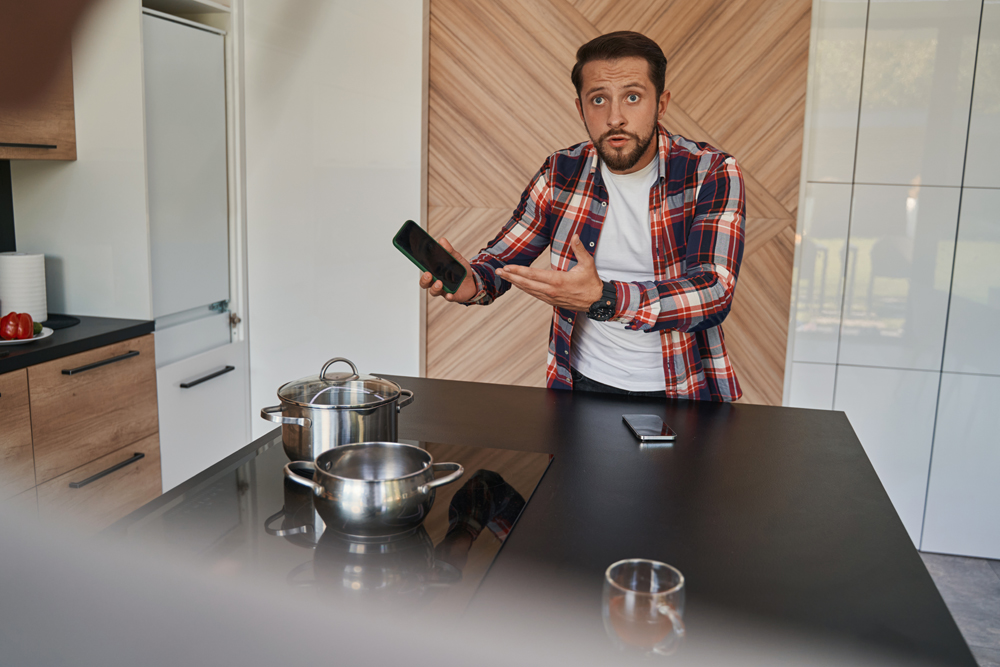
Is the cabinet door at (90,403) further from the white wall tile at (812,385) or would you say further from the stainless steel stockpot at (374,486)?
the white wall tile at (812,385)

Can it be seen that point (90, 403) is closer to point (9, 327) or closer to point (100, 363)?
point (100, 363)

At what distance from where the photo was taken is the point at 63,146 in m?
2.15

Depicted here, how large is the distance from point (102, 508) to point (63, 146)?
3.29ft

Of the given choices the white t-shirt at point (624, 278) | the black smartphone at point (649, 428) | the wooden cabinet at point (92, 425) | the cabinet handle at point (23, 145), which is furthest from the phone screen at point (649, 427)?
the cabinet handle at point (23, 145)

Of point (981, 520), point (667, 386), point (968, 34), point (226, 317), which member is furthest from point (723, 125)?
point (226, 317)

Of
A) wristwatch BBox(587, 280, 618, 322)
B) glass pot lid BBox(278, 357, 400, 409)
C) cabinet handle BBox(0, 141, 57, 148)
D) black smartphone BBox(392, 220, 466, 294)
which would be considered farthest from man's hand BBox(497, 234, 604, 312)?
cabinet handle BBox(0, 141, 57, 148)

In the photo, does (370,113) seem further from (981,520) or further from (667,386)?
(981,520)

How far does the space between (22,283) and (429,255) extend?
4.61 ft

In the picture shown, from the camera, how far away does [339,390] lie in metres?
0.97

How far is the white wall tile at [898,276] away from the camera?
7.82ft

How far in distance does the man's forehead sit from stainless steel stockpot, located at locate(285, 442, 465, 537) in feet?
3.38

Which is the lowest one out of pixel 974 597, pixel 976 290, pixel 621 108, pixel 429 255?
pixel 974 597

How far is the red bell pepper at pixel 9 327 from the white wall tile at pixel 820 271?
2189 millimetres

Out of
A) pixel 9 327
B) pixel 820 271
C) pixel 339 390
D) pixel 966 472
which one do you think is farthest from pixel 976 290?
pixel 9 327
